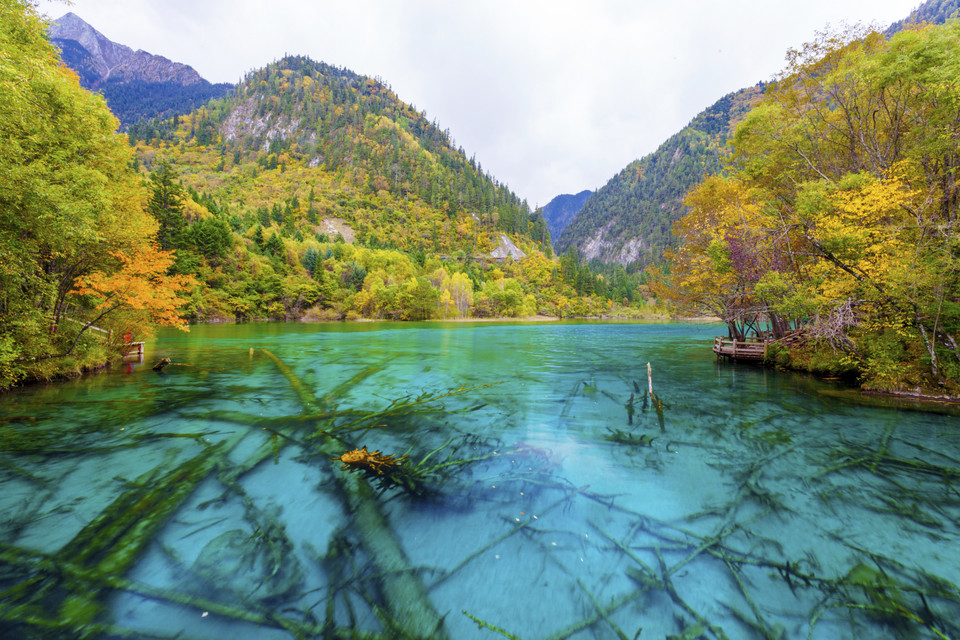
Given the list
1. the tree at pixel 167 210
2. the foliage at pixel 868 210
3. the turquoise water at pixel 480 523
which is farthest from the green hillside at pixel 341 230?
the foliage at pixel 868 210

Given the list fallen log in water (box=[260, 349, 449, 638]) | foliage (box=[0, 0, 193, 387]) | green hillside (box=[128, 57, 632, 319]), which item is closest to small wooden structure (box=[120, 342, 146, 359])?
foliage (box=[0, 0, 193, 387])

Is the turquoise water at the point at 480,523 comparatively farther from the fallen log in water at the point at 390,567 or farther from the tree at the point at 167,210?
the tree at the point at 167,210

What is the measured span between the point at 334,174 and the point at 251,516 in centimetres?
20163

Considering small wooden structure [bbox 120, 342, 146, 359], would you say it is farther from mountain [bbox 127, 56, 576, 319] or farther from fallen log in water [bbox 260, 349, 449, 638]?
mountain [bbox 127, 56, 576, 319]

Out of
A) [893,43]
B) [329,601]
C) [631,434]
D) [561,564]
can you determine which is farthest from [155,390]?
[893,43]

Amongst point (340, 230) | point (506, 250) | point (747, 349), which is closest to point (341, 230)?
point (340, 230)

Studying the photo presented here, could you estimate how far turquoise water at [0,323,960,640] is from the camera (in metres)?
3.83

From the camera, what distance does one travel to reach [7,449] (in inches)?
306

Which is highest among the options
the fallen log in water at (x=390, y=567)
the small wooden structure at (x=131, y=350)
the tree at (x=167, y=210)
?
the tree at (x=167, y=210)

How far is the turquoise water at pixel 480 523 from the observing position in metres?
3.83

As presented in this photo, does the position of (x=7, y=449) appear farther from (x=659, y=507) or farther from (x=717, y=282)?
(x=717, y=282)

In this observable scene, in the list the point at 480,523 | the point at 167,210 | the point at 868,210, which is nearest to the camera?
the point at 480,523

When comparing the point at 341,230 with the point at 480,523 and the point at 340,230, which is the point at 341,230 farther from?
the point at 480,523

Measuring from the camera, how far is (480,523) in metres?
5.55
